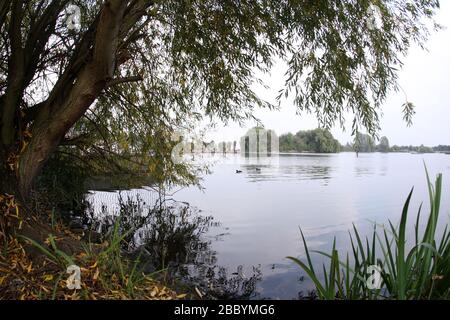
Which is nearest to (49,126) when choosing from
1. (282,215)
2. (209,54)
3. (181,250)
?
(209,54)

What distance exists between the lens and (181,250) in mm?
6391

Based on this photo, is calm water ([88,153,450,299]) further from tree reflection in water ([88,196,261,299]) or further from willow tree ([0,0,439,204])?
A: willow tree ([0,0,439,204])

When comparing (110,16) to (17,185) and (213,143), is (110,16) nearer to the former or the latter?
(17,185)

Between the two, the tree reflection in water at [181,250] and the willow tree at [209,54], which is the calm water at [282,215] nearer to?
the tree reflection in water at [181,250]

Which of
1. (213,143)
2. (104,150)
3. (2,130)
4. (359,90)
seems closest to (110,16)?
(2,130)

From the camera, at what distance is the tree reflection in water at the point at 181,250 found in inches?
179

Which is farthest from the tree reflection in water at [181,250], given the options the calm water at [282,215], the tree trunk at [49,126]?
the tree trunk at [49,126]

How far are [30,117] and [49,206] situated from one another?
1656 millimetres

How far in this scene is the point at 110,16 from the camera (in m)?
2.86

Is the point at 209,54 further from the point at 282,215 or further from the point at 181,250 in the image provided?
the point at 282,215

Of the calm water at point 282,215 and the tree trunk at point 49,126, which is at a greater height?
the tree trunk at point 49,126

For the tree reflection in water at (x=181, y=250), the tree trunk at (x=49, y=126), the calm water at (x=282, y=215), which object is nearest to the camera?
the tree trunk at (x=49, y=126)

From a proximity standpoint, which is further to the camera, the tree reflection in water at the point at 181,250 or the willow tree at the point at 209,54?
the tree reflection in water at the point at 181,250

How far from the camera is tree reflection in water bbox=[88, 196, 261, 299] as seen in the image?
4.55 metres
